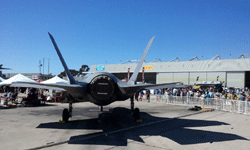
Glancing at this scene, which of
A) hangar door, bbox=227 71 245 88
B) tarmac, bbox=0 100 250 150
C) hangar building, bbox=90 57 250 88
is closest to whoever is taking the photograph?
tarmac, bbox=0 100 250 150

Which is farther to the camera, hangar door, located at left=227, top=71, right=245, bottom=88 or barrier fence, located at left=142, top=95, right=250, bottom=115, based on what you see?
hangar door, located at left=227, top=71, right=245, bottom=88

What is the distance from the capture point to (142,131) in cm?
900

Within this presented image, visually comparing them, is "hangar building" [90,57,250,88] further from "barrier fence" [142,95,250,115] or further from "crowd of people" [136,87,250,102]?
"barrier fence" [142,95,250,115]

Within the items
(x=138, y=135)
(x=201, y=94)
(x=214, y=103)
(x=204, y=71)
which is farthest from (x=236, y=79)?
(x=138, y=135)

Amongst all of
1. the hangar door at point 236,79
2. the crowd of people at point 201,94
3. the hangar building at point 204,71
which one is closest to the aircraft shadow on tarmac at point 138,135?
the crowd of people at point 201,94

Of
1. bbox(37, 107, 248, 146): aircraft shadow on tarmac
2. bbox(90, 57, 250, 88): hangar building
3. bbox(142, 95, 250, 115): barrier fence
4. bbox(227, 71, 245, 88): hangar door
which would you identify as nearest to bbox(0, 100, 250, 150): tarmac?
bbox(37, 107, 248, 146): aircraft shadow on tarmac

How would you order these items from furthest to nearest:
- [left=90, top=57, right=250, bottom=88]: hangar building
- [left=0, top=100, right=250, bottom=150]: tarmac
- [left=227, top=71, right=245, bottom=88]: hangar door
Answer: [left=90, top=57, right=250, bottom=88]: hangar building, [left=227, top=71, right=245, bottom=88]: hangar door, [left=0, top=100, right=250, bottom=150]: tarmac

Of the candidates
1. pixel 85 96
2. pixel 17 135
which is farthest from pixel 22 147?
pixel 85 96

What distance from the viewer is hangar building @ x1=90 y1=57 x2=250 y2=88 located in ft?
154

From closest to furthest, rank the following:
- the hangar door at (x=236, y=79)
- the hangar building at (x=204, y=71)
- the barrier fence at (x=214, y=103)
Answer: the barrier fence at (x=214, y=103), the hangar door at (x=236, y=79), the hangar building at (x=204, y=71)

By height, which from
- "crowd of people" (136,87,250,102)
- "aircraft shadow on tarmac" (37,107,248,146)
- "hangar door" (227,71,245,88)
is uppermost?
"hangar door" (227,71,245,88)

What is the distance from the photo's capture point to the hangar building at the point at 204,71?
1844 inches

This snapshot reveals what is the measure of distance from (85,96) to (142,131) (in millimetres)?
3377

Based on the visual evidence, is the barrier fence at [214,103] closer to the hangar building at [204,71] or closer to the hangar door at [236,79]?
the hangar building at [204,71]
